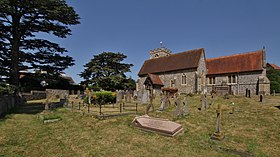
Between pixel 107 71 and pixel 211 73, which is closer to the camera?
pixel 211 73

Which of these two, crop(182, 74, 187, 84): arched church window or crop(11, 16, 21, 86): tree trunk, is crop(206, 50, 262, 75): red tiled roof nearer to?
crop(182, 74, 187, 84): arched church window

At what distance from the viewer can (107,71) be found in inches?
1704

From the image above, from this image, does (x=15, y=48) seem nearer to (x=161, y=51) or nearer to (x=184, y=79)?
(x=184, y=79)

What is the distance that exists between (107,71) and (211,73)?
83.9 feet

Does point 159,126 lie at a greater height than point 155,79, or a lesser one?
lesser

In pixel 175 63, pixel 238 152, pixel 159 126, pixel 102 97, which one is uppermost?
pixel 175 63

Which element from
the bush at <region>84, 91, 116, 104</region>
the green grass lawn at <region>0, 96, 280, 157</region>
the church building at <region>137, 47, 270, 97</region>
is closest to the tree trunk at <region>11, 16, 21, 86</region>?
the bush at <region>84, 91, 116, 104</region>

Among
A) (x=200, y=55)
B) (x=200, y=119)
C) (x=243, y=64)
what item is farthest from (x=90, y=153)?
(x=243, y=64)

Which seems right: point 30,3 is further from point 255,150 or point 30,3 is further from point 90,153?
point 255,150

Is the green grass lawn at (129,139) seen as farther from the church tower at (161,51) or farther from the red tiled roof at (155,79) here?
the church tower at (161,51)

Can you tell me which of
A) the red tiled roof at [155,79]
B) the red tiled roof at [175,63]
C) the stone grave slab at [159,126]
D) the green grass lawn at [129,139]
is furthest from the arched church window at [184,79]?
the stone grave slab at [159,126]

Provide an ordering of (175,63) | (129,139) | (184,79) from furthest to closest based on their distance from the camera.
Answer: (175,63) < (184,79) < (129,139)

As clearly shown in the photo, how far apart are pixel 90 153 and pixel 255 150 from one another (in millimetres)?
6362

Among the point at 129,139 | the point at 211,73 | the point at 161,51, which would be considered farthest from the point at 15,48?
the point at 161,51
